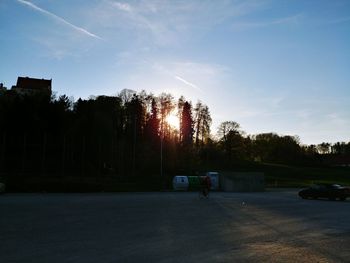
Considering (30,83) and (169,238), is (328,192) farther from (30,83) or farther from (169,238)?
(30,83)

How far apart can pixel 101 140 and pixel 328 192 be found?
36636 millimetres

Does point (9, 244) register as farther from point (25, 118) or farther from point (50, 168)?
point (25, 118)

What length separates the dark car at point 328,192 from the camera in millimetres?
37781

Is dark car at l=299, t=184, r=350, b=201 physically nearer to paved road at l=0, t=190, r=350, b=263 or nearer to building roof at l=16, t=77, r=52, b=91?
paved road at l=0, t=190, r=350, b=263

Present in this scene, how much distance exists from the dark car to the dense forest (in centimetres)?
2235

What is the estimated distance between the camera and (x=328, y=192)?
38.5 m

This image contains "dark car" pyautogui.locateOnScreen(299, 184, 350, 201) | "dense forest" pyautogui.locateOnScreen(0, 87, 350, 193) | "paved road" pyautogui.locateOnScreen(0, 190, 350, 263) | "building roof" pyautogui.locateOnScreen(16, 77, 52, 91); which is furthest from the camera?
"building roof" pyautogui.locateOnScreen(16, 77, 52, 91)

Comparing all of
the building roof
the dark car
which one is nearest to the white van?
the dark car

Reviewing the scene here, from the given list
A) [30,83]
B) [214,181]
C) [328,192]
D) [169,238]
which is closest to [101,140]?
[214,181]

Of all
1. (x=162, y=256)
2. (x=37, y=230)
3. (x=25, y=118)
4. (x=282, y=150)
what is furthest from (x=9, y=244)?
(x=282, y=150)

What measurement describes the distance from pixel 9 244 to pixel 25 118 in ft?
178

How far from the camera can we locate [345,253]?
1038 cm

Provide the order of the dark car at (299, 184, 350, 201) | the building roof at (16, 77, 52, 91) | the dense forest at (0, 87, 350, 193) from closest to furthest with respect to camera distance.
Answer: the dark car at (299, 184, 350, 201) < the dense forest at (0, 87, 350, 193) < the building roof at (16, 77, 52, 91)

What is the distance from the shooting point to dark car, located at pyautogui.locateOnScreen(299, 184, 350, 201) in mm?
37781
